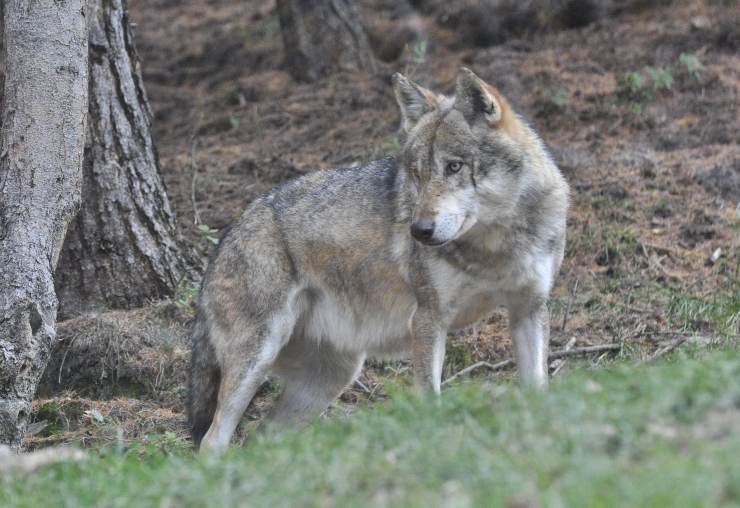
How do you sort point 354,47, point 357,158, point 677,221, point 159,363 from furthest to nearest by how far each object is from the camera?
1. point 354,47
2. point 357,158
3. point 677,221
4. point 159,363

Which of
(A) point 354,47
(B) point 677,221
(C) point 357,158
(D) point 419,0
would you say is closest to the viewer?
(B) point 677,221

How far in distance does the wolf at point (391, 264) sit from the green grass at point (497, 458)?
1.59 m

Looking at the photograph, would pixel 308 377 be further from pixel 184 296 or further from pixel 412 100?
pixel 412 100

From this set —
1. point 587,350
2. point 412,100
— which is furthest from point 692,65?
point 412,100

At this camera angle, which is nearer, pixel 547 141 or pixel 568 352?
pixel 568 352

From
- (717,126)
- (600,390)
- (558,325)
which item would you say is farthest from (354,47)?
(600,390)

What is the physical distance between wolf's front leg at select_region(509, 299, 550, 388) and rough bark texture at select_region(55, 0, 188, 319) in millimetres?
3790

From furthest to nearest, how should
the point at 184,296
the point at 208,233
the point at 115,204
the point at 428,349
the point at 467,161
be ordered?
the point at 208,233 < the point at 184,296 < the point at 115,204 < the point at 428,349 < the point at 467,161

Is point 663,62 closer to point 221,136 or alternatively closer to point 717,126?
point 717,126

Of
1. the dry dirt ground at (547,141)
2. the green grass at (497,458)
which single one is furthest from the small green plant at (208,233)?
the green grass at (497,458)

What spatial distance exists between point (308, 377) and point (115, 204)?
8.74 feet

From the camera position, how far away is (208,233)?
423 inches

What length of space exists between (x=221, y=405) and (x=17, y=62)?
Result: 2820 mm

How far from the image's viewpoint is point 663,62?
13789mm
